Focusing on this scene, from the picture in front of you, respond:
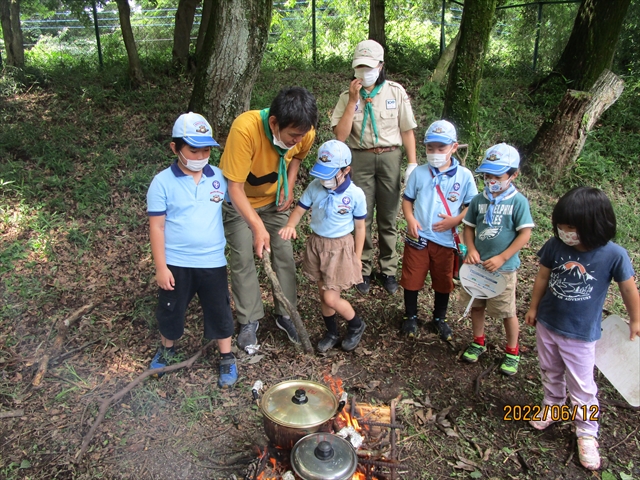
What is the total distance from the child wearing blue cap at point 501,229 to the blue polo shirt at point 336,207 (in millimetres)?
851

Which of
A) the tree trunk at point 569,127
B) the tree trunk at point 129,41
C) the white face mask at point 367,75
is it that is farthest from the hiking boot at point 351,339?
the tree trunk at point 129,41

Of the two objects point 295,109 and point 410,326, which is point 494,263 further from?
point 295,109

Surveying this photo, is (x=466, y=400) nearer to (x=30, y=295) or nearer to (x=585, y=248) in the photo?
(x=585, y=248)

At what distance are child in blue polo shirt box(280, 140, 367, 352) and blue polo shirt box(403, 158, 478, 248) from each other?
561 mm

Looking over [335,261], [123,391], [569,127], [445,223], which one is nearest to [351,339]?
[335,261]

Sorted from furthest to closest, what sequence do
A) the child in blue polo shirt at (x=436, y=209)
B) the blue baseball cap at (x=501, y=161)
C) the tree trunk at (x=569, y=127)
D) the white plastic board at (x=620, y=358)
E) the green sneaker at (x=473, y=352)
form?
the tree trunk at (x=569, y=127) < the green sneaker at (x=473, y=352) < the child in blue polo shirt at (x=436, y=209) < the blue baseball cap at (x=501, y=161) < the white plastic board at (x=620, y=358)

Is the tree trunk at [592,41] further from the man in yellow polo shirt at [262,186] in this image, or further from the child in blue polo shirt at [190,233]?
the child in blue polo shirt at [190,233]

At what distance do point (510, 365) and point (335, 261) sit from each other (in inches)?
63.3

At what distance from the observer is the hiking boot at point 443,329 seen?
4191 millimetres

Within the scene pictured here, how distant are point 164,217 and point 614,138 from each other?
7.90m

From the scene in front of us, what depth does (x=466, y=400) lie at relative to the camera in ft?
11.7

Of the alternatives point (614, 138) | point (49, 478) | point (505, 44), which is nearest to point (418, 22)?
point (505, 44)

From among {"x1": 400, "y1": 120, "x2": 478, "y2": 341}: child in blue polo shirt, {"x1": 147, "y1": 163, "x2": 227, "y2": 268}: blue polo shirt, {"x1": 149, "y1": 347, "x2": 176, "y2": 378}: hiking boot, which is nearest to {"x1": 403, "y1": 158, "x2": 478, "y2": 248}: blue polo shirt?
{"x1": 400, "y1": 120, "x2": 478, "y2": 341}: child in blue polo shirt

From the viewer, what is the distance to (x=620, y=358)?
3.00 metres
